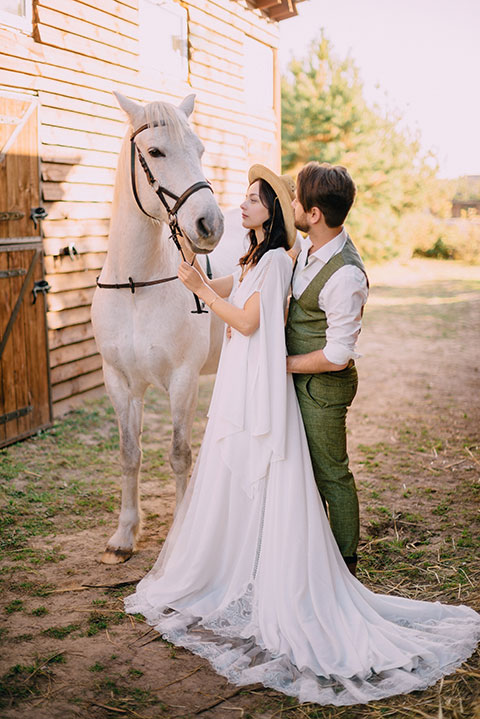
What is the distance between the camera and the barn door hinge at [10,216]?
4867mm

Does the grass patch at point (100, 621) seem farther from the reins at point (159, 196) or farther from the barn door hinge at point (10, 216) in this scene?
the barn door hinge at point (10, 216)

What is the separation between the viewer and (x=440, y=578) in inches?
119

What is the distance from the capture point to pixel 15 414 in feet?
16.9

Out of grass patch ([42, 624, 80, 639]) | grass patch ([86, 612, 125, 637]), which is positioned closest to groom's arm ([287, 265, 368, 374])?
grass patch ([86, 612, 125, 637])

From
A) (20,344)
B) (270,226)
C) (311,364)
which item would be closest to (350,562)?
(311,364)

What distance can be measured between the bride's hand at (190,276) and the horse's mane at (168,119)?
0.66 m

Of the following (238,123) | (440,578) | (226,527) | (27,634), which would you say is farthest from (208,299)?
(238,123)

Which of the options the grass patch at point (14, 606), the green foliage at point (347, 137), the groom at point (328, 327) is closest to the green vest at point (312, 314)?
the groom at point (328, 327)

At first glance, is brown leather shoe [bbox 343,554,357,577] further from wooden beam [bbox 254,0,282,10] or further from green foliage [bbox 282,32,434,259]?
green foliage [bbox 282,32,434,259]

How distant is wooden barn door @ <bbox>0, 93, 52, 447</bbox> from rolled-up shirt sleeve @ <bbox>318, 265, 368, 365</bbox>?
11.7 feet

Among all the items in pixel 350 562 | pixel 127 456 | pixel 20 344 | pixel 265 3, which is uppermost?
pixel 265 3

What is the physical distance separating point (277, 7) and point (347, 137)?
11.6 metres

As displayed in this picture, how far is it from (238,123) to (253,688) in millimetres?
7712

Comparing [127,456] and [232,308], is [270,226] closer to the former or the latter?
[232,308]
